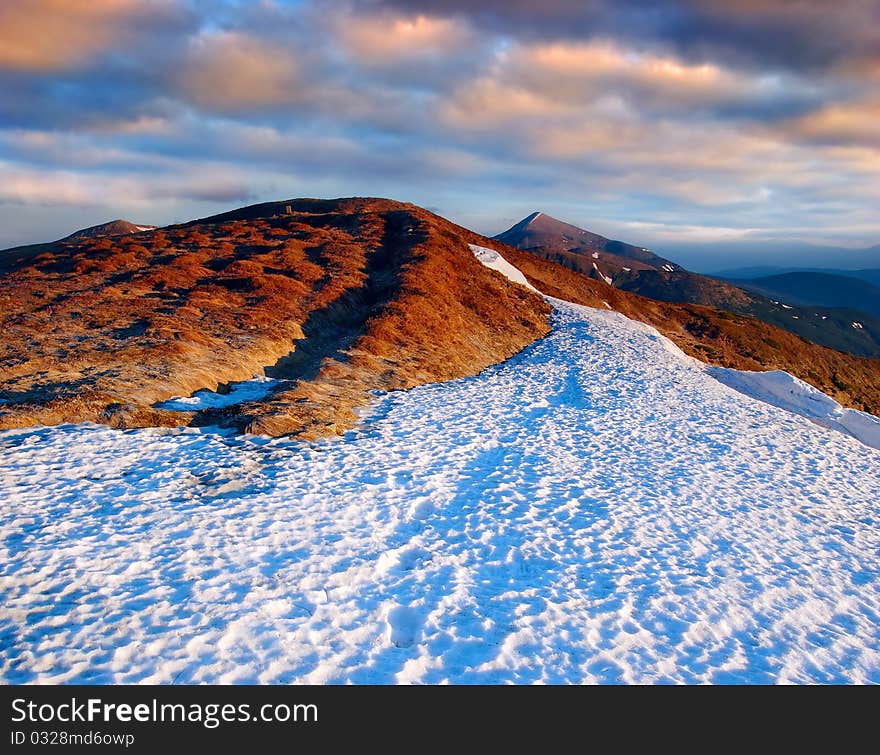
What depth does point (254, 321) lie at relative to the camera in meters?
27.4

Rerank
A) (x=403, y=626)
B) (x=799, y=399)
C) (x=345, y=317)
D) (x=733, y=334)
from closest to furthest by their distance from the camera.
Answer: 1. (x=403, y=626)
2. (x=799, y=399)
3. (x=345, y=317)
4. (x=733, y=334)

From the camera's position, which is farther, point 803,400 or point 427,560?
point 803,400

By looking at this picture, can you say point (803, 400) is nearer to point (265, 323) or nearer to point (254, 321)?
point (265, 323)

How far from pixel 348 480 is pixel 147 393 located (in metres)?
8.71

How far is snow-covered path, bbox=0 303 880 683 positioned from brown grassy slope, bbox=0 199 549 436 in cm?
251

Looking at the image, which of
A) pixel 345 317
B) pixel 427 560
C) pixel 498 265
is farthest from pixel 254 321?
pixel 498 265

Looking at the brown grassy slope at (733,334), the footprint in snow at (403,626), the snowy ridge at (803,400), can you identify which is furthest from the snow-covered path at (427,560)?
the brown grassy slope at (733,334)

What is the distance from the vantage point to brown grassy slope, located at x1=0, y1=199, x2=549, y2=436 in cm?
1733

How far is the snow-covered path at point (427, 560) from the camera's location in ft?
25.5

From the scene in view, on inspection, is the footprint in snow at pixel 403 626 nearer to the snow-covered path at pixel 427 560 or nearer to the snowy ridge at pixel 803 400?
the snow-covered path at pixel 427 560

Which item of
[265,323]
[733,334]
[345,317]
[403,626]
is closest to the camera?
[403,626]

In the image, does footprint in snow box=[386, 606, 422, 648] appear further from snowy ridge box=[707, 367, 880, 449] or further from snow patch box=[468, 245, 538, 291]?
snow patch box=[468, 245, 538, 291]

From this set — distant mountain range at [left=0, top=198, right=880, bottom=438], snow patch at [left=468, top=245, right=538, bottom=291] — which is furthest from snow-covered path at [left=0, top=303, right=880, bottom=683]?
snow patch at [left=468, top=245, right=538, bottom=291]

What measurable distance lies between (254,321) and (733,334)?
61.9 m
